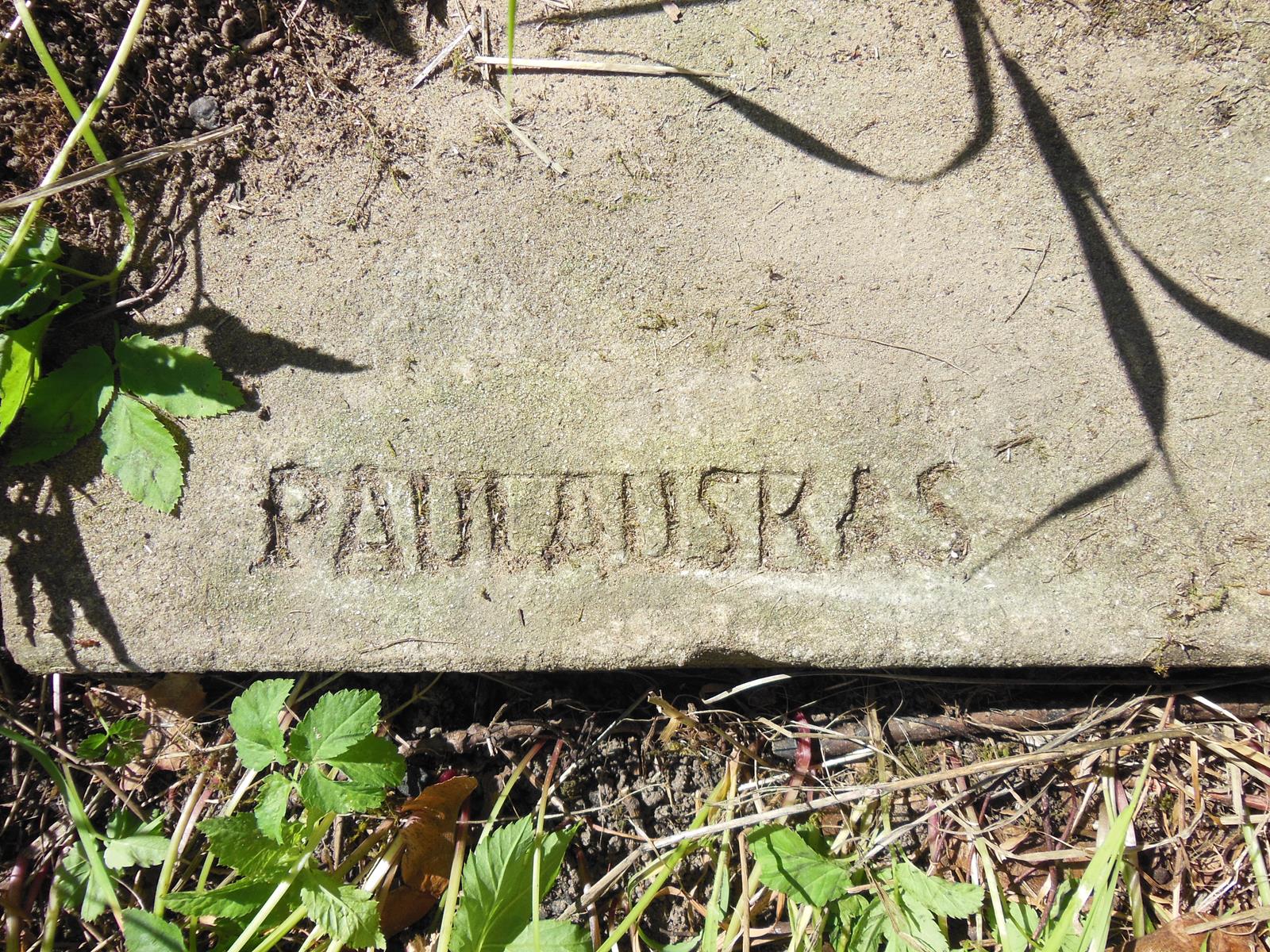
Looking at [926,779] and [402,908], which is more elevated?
[926,779]

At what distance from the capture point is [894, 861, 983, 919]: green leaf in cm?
172

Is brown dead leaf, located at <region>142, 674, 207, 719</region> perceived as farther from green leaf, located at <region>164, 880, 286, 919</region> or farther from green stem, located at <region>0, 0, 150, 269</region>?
green stem, located at <region>0, 0, 150, 269</region>

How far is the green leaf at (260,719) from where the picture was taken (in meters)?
1.64

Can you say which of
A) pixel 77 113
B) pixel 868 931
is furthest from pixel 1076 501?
pixel 77 113

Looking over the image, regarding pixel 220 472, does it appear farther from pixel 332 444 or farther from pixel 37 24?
pixel 37 24

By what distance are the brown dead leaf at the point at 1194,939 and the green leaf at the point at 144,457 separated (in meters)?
2.36

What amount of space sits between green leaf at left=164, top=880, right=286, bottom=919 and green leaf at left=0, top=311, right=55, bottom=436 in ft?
3.33

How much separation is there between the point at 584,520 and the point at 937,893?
114 centimetres

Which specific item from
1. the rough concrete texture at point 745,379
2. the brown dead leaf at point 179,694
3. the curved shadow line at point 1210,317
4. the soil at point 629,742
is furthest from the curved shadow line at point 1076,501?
the brown dead leaf at point 179,694

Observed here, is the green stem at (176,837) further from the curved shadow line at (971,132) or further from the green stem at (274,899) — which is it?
the curved shadow line at (971,132)

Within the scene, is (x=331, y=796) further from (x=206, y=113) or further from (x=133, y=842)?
(x=206, y=113)

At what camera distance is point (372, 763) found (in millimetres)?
1668

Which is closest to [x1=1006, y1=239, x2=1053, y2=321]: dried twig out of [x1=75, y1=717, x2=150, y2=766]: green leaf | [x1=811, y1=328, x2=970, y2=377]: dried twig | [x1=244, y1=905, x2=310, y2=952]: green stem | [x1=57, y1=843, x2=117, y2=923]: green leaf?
[x1=811, y1=328, x2=970, y2=377]: dried twig

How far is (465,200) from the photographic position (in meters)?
1.71
